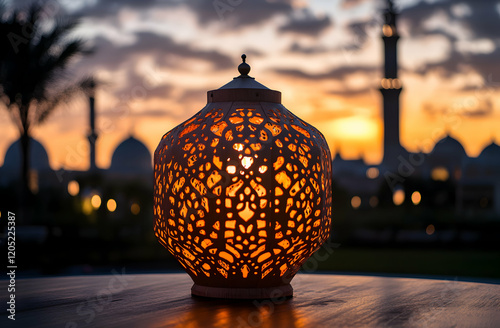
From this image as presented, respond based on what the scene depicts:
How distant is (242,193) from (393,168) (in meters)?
43.3

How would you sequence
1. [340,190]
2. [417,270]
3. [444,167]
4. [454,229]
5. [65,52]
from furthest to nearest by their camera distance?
[444,167]
[340,190]
[454,229]
[417,270]
[65,52]

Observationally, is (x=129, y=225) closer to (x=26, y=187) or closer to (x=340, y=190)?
(x=26, y=187)

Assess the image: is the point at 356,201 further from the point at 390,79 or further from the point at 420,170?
the point at 390,79

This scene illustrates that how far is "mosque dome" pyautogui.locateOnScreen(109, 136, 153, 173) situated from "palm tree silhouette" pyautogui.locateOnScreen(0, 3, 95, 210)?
35.2 meters

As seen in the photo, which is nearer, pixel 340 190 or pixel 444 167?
pixel 340 190

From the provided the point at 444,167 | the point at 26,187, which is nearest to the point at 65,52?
the point at 26,187

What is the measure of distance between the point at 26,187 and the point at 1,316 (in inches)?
385

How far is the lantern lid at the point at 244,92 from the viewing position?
378cm

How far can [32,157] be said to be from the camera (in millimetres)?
45844

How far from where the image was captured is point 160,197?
369 cm

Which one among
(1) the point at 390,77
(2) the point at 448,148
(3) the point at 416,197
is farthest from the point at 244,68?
(2) the point at 448,148

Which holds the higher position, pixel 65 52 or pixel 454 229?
pixel 65 52

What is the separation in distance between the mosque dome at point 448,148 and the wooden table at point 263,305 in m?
48.3

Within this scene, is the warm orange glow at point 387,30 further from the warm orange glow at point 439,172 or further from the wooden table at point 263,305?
the wooden table at point 263,305
